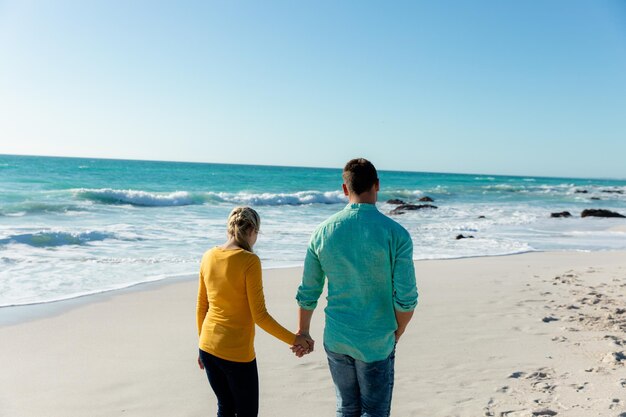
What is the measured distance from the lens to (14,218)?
18.2m

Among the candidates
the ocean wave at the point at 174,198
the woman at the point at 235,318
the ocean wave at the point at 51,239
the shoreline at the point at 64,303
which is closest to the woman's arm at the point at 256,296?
the woman at the point at 235,318

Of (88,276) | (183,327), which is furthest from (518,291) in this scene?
(88,276)

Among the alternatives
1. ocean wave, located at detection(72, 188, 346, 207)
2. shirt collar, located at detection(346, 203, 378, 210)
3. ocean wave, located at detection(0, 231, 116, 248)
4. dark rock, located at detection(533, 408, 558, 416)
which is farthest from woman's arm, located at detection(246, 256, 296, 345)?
ocean wave, located at detection(72, 188, 346, 207)

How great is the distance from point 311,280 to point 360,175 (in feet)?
1.93

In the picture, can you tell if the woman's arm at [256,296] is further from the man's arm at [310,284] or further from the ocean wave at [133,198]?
the ocean wave at [133,198]

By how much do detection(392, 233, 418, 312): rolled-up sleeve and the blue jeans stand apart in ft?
0.89

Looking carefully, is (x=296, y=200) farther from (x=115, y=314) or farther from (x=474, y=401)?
(x=474, y=401)

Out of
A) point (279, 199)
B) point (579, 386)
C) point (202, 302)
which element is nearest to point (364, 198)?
point (202, 302)

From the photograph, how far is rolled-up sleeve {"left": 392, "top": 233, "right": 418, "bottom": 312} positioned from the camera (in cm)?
252

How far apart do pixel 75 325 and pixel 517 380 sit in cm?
466

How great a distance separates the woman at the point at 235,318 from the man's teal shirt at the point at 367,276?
41cm

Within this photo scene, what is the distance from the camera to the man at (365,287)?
253 centimetres

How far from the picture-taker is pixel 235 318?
291cm

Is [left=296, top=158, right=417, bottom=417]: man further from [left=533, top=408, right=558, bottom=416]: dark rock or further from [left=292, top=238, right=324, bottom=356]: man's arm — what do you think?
[left=533, top=408, right=558, bottom=416]: dark rock
